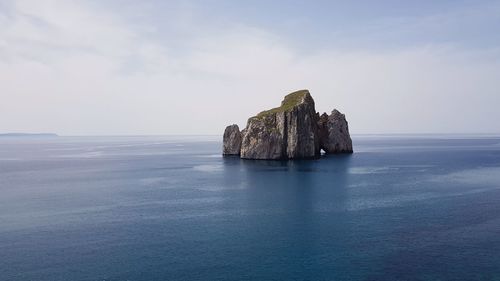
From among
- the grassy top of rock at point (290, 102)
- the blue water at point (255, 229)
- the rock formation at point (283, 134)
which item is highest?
the grassy top of rock at point (290, 102)

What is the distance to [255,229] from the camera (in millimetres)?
67875

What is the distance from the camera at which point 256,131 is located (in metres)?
180

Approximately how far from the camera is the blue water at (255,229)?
164 ft

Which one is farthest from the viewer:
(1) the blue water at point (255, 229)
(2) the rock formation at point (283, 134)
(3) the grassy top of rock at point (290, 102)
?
(3) the grassy top of rock at point (290, 102)

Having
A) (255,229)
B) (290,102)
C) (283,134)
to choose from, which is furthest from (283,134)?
(255,229)

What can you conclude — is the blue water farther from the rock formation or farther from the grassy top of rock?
the grassy top of rock

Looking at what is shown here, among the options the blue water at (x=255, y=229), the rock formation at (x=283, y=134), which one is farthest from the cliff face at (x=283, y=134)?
the blue water at (x=255, y=229)

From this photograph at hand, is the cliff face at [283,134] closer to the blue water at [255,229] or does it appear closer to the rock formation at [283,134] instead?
the rock formation at [283,134]

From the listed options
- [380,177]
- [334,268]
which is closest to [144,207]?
[334,268]

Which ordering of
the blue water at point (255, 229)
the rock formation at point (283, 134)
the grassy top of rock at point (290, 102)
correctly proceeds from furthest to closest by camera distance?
the grassy top of rock at point (290, 102), the rock formation at point (283, 134), the blue water at point (255, 229)

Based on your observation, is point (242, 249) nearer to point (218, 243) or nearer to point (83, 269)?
point (218, 243)

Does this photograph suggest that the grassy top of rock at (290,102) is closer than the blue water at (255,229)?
No

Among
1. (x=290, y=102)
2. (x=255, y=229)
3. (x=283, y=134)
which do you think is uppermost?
(x=290, y=102)

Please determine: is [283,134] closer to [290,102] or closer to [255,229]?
[290,102]
